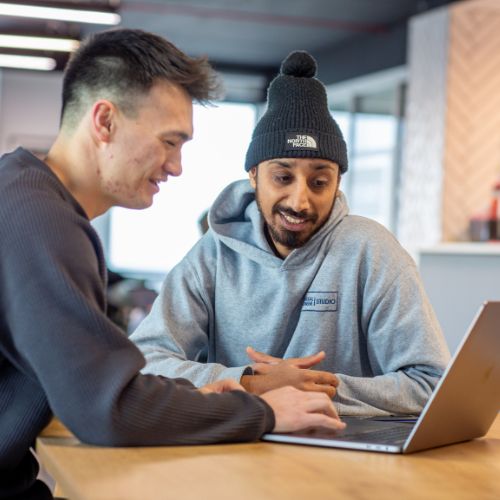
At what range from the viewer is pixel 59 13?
680 cm

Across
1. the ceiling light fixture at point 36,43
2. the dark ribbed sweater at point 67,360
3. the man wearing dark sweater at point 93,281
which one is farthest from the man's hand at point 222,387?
the ceiling light fixture at point 36,43

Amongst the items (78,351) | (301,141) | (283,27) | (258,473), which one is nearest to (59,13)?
(283,27)

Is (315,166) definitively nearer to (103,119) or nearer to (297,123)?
(297,123)

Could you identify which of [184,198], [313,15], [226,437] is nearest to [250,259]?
[226,437]

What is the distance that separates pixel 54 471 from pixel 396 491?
46cm

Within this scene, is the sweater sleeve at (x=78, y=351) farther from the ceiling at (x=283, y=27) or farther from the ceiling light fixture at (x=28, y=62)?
the ceiling light fixture at (x=28, y=62)

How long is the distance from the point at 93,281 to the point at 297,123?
98 centimetres

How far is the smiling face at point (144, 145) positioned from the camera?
5.30ft

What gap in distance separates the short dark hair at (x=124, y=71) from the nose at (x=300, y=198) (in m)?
0.52

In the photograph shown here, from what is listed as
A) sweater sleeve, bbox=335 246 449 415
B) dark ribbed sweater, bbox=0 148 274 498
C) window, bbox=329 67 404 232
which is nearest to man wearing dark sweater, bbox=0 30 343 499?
dark ribbed sweater, bbox=0 148 274 498

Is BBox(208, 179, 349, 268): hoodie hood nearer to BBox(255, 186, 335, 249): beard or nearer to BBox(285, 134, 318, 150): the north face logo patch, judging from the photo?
BBox(255, 186, 335, 249): beard

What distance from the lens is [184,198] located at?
1230cm

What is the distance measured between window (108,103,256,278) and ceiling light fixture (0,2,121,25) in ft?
17.3

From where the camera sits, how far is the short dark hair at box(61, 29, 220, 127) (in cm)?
162
